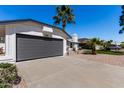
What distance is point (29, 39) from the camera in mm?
9055

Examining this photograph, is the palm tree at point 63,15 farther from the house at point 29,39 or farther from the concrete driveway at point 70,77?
the concrete driveway at point 70,77

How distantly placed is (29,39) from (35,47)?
1001 millimetres

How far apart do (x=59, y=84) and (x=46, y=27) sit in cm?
762

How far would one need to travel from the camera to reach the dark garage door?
8164 millimetres

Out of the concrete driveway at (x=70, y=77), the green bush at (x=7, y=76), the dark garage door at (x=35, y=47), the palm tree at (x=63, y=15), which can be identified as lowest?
the concrete driveway at (x=70, y=77)

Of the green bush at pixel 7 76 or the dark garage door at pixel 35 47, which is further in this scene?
the dark garage door at pixel 35 47

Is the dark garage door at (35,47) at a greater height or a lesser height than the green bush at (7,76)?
greater

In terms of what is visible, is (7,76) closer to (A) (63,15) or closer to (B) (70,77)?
(B) (70,77)

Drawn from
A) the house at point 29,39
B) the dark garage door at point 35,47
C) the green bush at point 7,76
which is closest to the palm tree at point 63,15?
the house at point 29,39

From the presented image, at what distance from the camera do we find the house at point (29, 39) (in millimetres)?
7461
